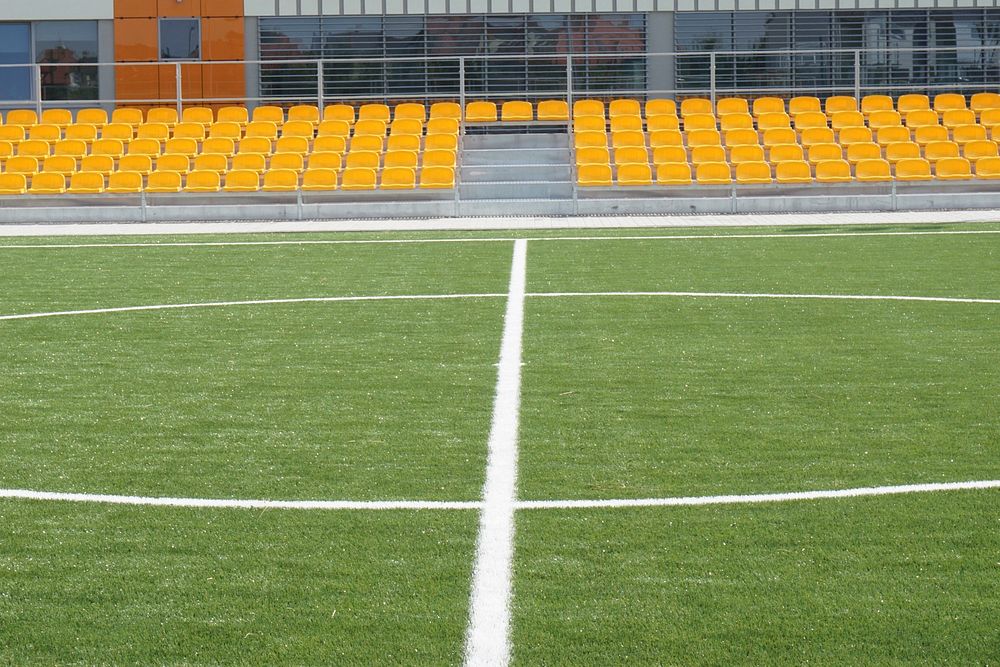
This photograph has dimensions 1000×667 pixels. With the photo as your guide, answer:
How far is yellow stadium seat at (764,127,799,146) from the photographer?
1024 inches

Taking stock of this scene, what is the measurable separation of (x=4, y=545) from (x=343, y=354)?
4416 millimetres

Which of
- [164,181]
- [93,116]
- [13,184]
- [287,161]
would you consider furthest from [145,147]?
[93,116]

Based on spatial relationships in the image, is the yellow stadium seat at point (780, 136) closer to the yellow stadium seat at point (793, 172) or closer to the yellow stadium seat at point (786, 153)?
the yellow stadium seat at point (786, 153)

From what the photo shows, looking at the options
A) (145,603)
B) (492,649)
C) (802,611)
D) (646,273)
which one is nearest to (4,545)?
(145,603)

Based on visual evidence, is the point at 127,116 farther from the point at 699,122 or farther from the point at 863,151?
the point at 863,151

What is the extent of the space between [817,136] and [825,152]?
79 centimetres

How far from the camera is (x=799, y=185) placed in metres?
24.5

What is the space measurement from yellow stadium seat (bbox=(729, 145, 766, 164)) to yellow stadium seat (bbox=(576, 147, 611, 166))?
2.25 m

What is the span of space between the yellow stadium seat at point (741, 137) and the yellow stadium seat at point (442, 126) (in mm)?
5216

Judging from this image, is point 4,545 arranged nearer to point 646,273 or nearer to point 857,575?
point 857,575

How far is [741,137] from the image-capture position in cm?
2617

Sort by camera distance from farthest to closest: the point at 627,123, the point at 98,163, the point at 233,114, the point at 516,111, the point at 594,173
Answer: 1. the point at 233,114
2. the point at 516,111
3. the point at 627,123
4. the point at 98,163
5. the point at 594,173

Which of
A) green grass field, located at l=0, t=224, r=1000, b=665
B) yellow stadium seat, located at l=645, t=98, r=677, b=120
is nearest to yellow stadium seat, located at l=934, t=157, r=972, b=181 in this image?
yellow stadium seat, located at l=645, t=98, r=677, b=120

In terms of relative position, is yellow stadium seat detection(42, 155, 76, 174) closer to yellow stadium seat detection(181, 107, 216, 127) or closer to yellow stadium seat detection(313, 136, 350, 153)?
yellow stadium seat detection(181, 107, 216, 127)
